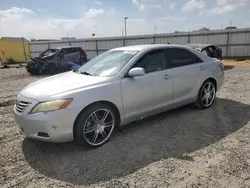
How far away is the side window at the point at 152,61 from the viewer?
12.3 ft

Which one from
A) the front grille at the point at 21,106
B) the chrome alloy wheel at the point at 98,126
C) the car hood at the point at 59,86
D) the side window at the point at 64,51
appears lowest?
the chrome alloy wheel at the point at 98,126

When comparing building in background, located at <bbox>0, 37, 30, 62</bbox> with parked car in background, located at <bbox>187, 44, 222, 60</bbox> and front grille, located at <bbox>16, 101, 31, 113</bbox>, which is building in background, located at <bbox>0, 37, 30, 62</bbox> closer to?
parked car in background, located at <bbox>187, 44, 222, 60</bbox>

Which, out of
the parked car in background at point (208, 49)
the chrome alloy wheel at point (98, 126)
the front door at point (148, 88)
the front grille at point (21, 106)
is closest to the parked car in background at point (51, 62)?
the parked car in background at point (208, 49)

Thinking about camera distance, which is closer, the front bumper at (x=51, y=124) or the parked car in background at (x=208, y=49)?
the front bumper at (x=51, y=124)

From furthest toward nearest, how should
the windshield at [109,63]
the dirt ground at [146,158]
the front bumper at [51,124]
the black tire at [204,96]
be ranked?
the black tire at [204,96], the windshield at [109,63], the front bumper at [51,124], the dirt ground at [146,158]

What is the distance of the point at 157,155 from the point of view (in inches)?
120

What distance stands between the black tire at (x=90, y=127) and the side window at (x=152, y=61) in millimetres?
995

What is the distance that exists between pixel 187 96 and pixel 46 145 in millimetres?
2940

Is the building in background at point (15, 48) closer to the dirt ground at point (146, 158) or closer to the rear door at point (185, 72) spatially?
A: the dirt ground at point (146, 158)

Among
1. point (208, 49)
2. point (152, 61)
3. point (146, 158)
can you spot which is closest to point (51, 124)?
point (146, 158)

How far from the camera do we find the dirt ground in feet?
8.32

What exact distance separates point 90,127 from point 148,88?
1.23m

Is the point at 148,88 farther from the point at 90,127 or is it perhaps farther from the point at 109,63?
the point at 90,127

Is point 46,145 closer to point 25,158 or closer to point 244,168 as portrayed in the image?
point 25,158
